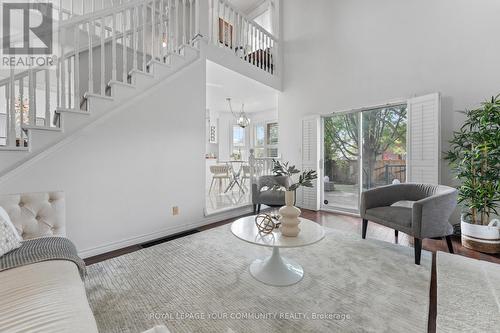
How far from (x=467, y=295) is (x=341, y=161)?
112 inches

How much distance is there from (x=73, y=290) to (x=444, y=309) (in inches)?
89.0

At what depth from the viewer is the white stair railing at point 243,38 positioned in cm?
375

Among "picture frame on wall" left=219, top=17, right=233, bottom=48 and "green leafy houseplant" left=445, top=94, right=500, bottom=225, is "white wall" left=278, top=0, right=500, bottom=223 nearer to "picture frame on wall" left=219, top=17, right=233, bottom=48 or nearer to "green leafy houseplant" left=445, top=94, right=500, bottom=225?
"green leafy houseplant" left=445, top=94, right=500, bottom=225

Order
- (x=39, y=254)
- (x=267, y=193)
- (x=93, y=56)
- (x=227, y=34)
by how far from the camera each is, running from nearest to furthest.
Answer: (x=39, y=254), (x=93, y=56), (x=267, y=193), (x=227, y=34)

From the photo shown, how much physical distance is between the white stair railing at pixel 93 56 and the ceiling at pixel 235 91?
32.4 inches

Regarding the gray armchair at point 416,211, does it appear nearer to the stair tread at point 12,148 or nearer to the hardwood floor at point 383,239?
the hardwood floor at point 383,239

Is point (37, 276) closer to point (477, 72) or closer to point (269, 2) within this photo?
point (477, 72)

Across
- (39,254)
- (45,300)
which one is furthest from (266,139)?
(45,300)

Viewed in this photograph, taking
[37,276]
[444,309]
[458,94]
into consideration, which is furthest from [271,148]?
[37,276]

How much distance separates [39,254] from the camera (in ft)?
4.38

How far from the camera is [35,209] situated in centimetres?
180

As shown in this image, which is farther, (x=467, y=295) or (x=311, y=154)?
(x=311, y=154)

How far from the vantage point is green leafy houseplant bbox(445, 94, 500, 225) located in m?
2.36

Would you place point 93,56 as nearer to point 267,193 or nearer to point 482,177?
point 267,193
